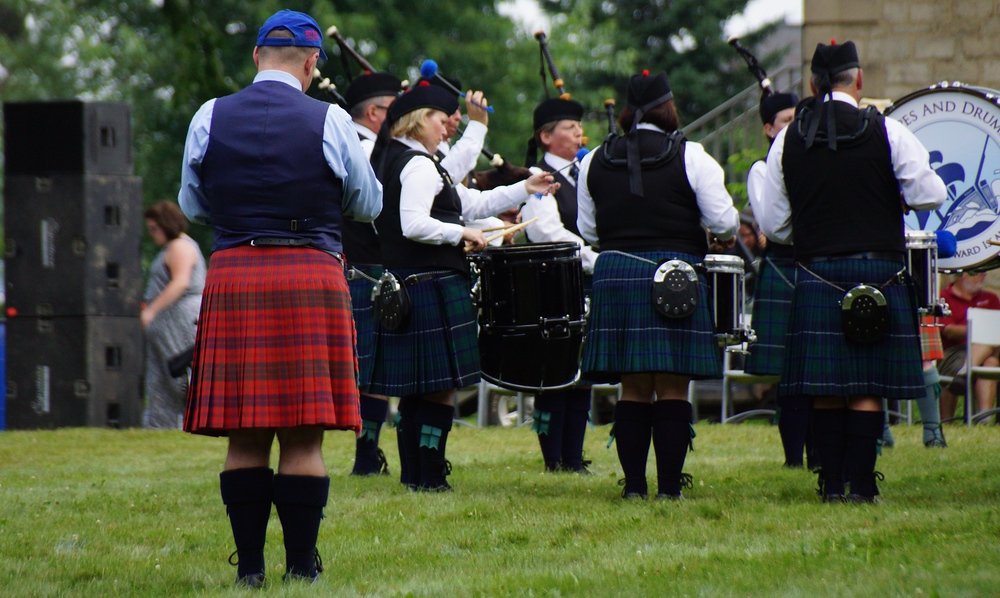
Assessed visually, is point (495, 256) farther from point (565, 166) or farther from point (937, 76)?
point (937, 76)

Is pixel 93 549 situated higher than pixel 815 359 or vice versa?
pixel 815 359

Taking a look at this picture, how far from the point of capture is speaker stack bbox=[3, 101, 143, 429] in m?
11.6

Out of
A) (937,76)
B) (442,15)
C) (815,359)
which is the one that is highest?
(442,15)

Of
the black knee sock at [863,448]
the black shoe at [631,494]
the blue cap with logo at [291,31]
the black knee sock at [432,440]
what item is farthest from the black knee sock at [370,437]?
the blue cap with logo at [291,31]

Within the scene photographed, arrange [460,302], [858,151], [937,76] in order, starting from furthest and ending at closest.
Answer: [937,76]
[460,302]
[858,151]

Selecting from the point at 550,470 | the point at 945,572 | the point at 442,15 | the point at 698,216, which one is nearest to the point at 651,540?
the point at 945,572

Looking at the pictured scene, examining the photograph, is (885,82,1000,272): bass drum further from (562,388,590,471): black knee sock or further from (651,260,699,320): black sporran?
(562,388,590,471): black knee sock

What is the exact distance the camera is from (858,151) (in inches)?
238

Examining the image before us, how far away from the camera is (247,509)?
462 centimetres

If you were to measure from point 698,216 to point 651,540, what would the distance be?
5.22 ft

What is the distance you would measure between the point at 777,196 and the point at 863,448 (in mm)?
1055

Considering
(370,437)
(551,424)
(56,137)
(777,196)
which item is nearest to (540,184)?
(777,196)

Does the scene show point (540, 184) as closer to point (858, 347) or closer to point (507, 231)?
point (507, 231)

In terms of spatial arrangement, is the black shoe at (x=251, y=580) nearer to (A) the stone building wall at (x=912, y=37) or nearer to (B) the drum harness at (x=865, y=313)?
(B) the drum harness at (x=865, y=313)
